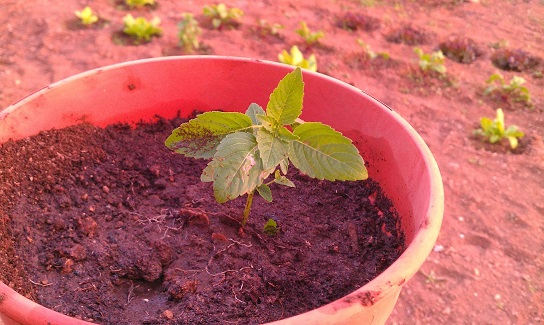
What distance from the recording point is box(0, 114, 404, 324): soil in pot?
3.94 feet

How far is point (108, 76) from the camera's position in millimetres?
1579

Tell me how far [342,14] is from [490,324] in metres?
3.44

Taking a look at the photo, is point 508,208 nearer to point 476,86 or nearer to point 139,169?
point 476,86

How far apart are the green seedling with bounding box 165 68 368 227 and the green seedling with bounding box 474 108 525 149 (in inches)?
92.9

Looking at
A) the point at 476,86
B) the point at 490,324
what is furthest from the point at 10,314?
the point at 476,86

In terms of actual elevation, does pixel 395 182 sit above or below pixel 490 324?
above

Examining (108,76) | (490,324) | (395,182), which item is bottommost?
(490,324)

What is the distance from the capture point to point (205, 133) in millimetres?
1231

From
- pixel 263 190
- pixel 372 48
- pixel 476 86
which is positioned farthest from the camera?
pixel 372 48

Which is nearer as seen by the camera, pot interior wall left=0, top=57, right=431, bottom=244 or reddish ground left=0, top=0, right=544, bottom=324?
pot interior wall left=0, top=57, right=431, bottom=244

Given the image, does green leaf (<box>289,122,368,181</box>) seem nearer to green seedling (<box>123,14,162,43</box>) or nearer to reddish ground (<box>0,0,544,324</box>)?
reddish ground (<box>0,0,544,324</box>)

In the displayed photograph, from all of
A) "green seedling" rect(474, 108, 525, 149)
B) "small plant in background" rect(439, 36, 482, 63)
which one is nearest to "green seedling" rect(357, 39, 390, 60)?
"small plant in background" rect(439, 36, 482, 63)

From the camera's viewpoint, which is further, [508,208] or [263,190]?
[508,208]

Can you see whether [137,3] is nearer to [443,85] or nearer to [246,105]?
[443,85]
